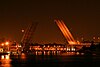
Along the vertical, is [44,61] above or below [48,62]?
above

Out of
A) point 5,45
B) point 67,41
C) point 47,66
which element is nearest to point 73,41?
point 67,41

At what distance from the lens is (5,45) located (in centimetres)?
13950

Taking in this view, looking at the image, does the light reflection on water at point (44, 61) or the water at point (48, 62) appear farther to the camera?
the light reflection on water at point (44, 61)

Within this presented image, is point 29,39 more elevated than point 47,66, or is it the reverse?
point 29,39

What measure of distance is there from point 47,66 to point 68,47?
126 metres

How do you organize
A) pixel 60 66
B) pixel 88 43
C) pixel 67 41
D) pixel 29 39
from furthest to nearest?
pixel 88 43, pixel 67 41, pixel 29 39, pixel 60 66

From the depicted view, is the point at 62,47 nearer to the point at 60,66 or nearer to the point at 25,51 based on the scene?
the point at 25,51

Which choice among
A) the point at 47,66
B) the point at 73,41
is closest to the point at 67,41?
the point at 73,41

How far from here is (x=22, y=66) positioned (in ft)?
186

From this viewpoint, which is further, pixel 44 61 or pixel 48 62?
pixel 44 61

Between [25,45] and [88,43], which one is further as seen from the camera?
[88,43]

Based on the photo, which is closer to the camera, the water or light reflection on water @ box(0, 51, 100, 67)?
the water

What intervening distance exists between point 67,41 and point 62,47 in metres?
8.67

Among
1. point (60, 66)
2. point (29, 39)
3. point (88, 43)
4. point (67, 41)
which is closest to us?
point (60, 66)
